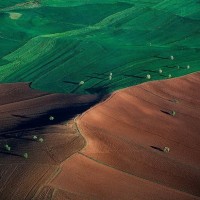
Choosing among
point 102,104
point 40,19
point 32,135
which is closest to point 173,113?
point 102,104

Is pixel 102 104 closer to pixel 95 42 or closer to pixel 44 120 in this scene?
pixel 44 120

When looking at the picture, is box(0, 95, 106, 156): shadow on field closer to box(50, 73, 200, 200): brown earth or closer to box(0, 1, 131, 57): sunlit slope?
box(50, 73, 200, 200): brown earth

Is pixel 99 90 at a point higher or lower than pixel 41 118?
higher

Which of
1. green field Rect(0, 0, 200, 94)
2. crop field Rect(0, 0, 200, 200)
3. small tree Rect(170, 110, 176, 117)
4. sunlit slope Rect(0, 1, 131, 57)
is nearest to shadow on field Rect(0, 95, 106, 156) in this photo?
crop field Rect(0, 0, 200, 200)

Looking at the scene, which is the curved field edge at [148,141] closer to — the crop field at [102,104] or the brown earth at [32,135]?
the crop field at [102,104]

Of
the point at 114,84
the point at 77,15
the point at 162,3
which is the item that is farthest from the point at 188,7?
the point at 114,84

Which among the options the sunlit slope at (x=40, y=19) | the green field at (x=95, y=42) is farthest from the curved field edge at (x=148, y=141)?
the sunlit slope at (x=40, y=19)
